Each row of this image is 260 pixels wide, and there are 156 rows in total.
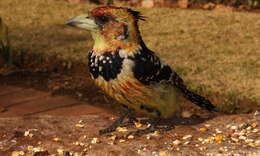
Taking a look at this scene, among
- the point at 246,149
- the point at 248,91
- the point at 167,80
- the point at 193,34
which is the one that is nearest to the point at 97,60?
the point at 167,80

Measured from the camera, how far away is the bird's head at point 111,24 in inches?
155

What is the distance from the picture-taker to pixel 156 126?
486 cm

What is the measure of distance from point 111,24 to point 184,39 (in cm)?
588

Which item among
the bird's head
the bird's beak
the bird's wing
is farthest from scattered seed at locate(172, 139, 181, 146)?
the bird's beak

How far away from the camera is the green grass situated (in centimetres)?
771

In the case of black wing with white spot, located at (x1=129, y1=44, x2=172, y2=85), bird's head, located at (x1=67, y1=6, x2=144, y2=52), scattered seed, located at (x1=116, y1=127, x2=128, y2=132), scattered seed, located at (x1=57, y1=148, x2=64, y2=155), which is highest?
bird's head, located at (x1=67, y1=6, x2=144, y2=52)

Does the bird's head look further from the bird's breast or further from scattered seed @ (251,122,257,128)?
scattered seed @ (251,122,257,128)

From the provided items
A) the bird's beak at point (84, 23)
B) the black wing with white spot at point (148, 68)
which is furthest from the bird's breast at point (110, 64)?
the bird's beak at point (84, 23)

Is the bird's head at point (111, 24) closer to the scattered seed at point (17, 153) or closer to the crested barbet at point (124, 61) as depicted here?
the crested barbet at point (124, 61)

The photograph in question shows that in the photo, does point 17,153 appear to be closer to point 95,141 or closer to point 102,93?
point 95,141

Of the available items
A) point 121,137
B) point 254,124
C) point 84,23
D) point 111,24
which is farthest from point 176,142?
point 84,23

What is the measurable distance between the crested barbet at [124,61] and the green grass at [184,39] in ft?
9.60

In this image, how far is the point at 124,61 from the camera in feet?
13.3

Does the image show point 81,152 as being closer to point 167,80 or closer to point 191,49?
point 167,80
